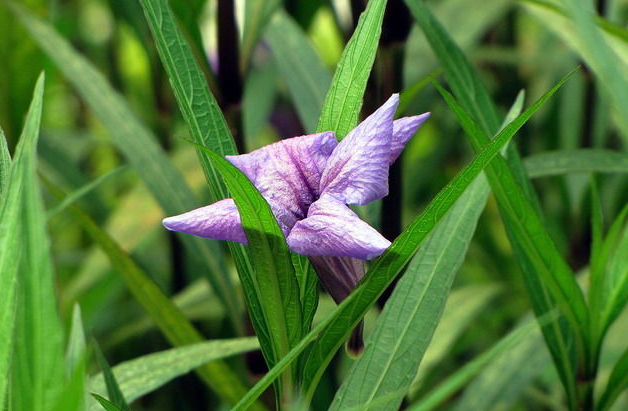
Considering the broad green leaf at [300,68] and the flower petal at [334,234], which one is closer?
the flower petal at [334,234]

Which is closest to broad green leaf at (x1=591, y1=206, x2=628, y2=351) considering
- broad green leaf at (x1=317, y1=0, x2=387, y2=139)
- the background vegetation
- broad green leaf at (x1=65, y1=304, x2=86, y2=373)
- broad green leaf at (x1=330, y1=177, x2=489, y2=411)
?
the background vegetation

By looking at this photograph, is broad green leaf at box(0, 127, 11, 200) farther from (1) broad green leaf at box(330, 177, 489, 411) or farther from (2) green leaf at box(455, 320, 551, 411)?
(2) green leaf at box(455, 320, 551, 411)

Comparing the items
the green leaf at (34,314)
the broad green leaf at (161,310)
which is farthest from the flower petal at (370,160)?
the broad green leaf at (161,310)

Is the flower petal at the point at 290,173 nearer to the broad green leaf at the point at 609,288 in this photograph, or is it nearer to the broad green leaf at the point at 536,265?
the broad green leaf at the point at 536,265

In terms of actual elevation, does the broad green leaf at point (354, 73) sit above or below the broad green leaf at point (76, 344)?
above

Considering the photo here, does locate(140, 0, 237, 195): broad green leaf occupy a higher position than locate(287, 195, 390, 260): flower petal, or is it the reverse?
locate(140, 0, 237, 195): broad green leaf

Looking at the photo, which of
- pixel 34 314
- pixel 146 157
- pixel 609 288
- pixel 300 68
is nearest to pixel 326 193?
pixel 34 314
